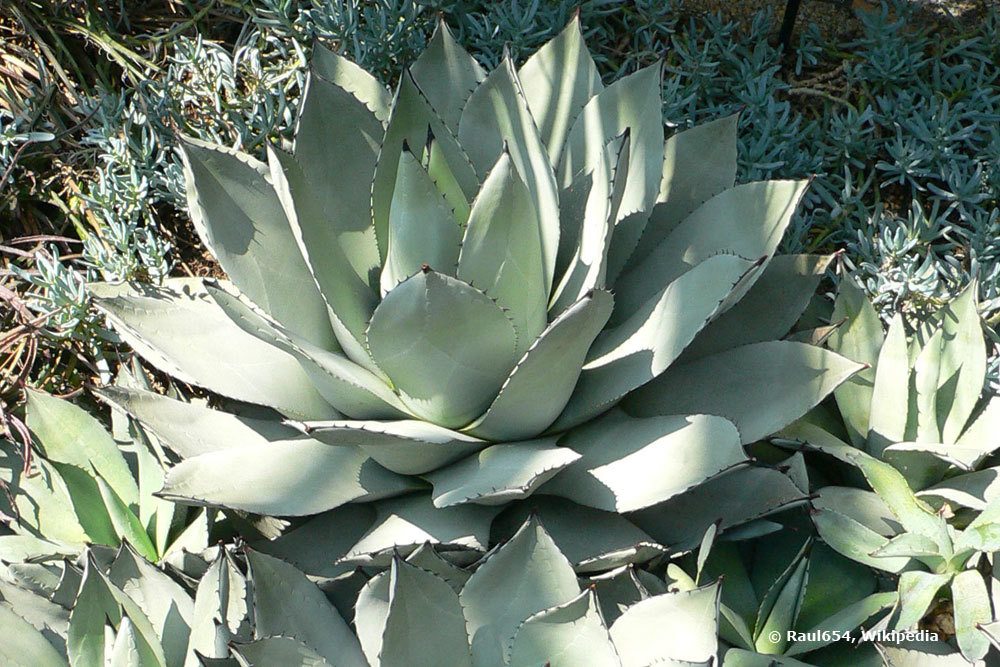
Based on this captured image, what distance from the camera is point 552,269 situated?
53.3 inches

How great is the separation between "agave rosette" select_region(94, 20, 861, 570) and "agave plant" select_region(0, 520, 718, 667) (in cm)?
8

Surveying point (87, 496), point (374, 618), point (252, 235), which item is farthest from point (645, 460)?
point (87, 496)

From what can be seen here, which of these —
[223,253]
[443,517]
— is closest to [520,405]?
[443,517]

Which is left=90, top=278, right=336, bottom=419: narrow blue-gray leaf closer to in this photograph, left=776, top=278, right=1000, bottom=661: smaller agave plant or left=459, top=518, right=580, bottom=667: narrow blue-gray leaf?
left=459, top=518, right=580, bottom=667: narrow blue-gray leaf

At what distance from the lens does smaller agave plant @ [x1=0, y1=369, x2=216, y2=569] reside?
1.48m

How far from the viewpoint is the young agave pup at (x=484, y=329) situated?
1223mm

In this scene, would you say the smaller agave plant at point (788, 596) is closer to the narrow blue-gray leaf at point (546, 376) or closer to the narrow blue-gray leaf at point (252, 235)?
the narrow blue-gray leaf at point (546, 376)

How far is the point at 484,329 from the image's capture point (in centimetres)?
122

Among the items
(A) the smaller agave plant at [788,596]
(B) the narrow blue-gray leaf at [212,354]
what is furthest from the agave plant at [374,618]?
(B) the narrow blue-gray leaf at [212,354]

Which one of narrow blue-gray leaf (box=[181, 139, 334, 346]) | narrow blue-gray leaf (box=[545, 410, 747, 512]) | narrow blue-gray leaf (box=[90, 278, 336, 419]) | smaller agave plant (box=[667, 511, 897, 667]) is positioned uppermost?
narrow blue-gray leaf (box=[181, 139, 334, 346])

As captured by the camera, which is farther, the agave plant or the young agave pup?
the young agave pup

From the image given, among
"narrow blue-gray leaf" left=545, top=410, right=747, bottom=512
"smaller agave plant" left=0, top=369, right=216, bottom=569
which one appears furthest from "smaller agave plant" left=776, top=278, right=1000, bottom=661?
"smaller agave plant" left=0, top=369, right=216, bottom=569

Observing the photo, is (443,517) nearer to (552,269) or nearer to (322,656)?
(322,656)

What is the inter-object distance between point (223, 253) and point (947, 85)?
55.9 inches
